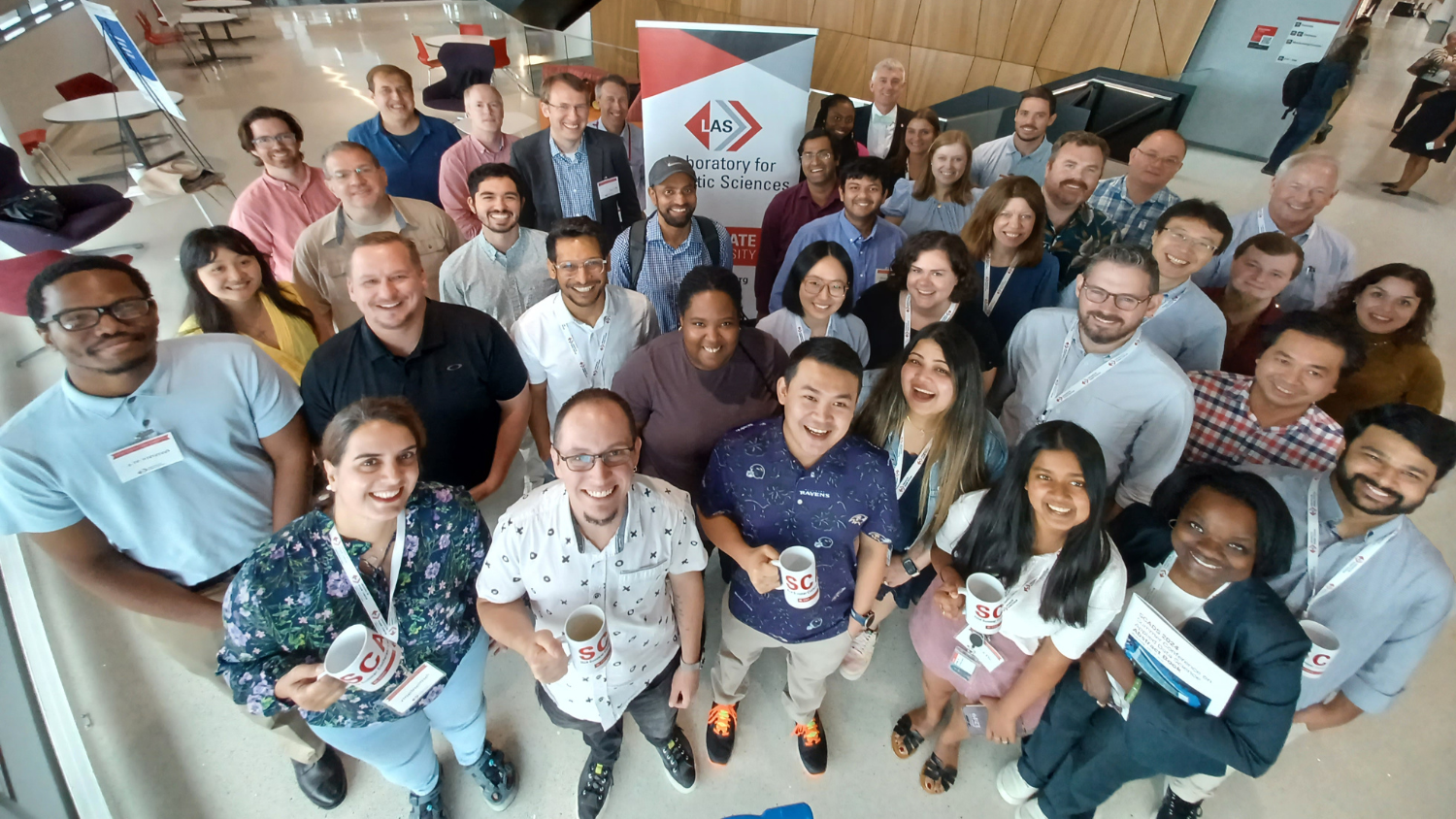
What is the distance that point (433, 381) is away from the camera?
2.20 metres

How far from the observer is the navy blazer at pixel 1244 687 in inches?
61.4

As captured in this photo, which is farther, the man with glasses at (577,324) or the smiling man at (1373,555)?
the man with glasses at (577,324)

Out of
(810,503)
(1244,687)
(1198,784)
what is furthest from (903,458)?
(1198,784)

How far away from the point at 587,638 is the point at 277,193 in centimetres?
318

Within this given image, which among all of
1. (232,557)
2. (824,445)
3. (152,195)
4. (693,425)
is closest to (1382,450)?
(824,445)

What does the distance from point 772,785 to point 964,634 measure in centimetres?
102

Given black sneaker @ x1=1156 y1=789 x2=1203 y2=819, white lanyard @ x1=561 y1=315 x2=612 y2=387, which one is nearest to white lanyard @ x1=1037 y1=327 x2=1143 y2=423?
black sneaker @ x1=1156 y1=789 x2=1203 y2=819

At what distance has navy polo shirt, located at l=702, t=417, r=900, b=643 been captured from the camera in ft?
6.10

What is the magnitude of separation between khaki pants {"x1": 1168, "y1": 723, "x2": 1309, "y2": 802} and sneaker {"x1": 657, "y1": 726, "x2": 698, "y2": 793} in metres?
1.78

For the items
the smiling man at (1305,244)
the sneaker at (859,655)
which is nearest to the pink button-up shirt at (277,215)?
the sneaker at (859,655)

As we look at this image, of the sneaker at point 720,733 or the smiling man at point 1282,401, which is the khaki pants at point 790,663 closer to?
the sneaker at point 720,733

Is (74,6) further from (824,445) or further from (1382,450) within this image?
(1382,450)

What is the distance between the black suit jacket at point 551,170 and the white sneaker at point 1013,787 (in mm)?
3538

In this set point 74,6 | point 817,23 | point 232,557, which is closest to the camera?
point 232,557
